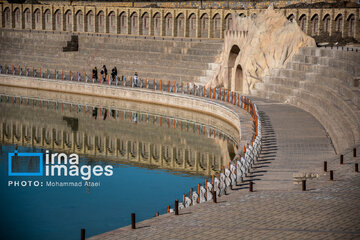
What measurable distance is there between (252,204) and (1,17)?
72982 mm

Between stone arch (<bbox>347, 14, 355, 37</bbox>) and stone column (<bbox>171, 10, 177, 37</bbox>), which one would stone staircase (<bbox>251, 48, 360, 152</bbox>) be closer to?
stone arch (<bbox>347, 14, 355, 37</bbox>)

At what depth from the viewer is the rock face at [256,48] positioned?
51000 mm

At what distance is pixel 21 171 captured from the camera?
36719mm

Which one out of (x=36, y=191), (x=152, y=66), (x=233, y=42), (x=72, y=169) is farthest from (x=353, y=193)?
(x=152, y=66)

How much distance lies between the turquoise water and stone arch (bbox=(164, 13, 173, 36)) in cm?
4058

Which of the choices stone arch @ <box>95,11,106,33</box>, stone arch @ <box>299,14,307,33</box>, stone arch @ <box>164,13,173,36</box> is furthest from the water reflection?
stone arch @ <box>95,11,106,33</box>

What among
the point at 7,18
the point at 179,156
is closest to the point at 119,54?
the point at 7,18

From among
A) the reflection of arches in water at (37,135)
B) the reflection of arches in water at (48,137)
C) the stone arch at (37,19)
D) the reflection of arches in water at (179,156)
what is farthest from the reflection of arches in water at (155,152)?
the stone arch at (37,19)

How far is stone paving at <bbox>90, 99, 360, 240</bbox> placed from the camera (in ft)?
62.6

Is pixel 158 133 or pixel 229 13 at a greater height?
pixel 229 13

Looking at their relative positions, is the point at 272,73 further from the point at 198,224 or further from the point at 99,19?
the point at 99,19

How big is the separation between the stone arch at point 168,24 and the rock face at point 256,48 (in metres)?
17.9

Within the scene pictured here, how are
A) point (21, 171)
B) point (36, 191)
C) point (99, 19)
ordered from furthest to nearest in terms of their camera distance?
point (99, 19)
point (21, 171)
point (36, 191)

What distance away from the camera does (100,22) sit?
82062 mm
